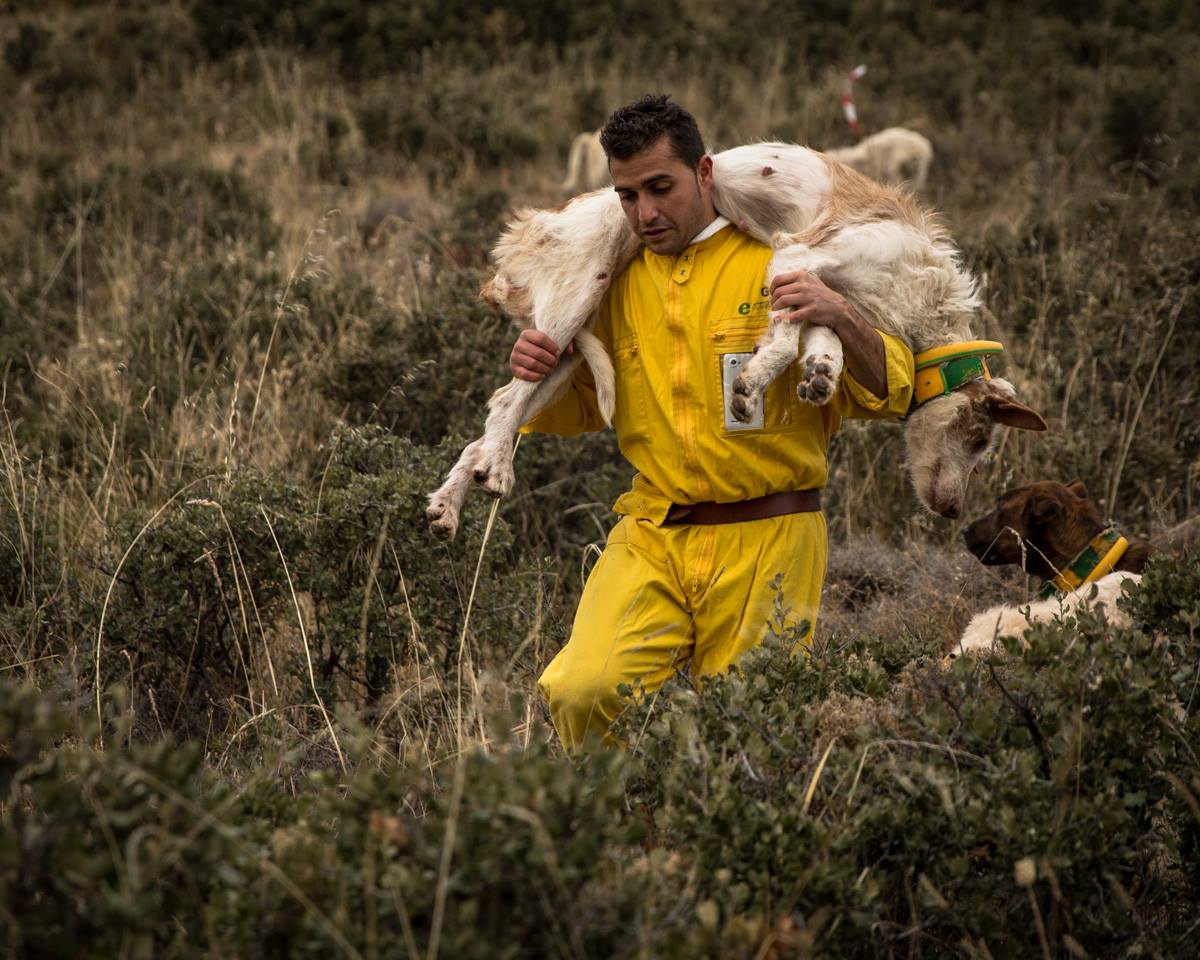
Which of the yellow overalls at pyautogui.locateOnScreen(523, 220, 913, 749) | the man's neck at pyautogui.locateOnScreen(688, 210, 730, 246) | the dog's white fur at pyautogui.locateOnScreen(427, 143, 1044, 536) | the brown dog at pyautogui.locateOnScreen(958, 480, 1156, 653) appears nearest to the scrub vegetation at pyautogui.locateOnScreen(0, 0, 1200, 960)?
the yellow overalls at pyautogui.locateOnScreen(523, 220, 913, 749)

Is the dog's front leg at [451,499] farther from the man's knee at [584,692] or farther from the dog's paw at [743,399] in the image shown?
the dog's paw at [743,399]

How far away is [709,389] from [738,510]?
345 millimetres

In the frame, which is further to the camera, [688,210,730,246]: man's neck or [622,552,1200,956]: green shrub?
[688,210,730,246]: man's neck

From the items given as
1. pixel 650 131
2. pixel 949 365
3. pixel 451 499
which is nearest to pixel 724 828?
pixel 451 499

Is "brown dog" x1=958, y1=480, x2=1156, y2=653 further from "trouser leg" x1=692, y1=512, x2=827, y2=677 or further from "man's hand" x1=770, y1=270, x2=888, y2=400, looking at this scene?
"man's hand" x1=770, y1=270, x2=888, y2=400

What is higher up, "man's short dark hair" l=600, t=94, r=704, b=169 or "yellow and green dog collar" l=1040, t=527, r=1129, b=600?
"man's short dark hair" l=600, t=94, r=704, b=169

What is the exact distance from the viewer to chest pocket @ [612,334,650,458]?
12.1 feet

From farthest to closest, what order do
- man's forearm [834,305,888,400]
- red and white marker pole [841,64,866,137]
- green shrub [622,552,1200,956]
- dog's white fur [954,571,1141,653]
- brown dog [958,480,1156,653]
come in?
red and white marker pole [841,64,866,137]
brown dog [958,480,1156,653]
dog's white fur [954,571,1141,653]
man's forearm [834,305,888,400]
green shrub [622,552,1200,956]

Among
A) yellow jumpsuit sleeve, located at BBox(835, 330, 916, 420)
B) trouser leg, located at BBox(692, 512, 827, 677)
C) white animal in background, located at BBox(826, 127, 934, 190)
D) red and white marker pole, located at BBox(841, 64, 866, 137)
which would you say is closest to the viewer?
yellow jumpsuit sleeve, located at BBox(835, 330, 916, 420)

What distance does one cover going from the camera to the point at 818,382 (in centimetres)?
321

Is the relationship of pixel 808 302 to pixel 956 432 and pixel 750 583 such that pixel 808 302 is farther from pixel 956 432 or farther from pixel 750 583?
pixel 750 583

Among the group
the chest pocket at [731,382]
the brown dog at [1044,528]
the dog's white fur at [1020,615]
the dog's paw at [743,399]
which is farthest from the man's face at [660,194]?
the brown dog at [1044,528]

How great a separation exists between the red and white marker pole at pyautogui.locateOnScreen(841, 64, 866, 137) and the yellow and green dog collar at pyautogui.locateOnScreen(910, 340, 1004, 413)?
314 inches

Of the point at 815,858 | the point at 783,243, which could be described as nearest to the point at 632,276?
the point at 783,243
